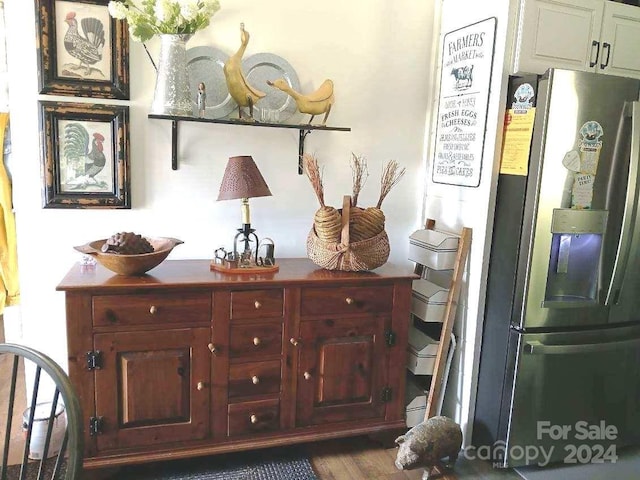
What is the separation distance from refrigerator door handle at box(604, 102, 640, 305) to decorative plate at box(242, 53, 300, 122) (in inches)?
55.6

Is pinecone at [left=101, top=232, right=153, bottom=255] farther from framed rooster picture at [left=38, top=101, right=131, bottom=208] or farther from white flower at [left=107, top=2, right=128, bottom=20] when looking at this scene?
white flower at [left=107, top=2, right=128, bottom=20]

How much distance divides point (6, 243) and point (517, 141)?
2705mm

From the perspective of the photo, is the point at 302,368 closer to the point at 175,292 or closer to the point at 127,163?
the point at 175,292

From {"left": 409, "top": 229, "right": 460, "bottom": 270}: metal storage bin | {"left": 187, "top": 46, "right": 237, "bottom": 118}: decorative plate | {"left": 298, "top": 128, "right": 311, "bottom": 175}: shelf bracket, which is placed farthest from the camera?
{"left": 298, "top": 128, "right": 311, "bottom": 175}: shelf bracket

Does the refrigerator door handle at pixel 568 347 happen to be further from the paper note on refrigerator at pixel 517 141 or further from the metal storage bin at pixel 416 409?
the paper note on refrigerator at pixel 517 141

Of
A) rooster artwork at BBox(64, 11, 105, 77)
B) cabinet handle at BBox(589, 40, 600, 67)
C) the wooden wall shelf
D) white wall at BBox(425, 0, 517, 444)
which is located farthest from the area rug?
cabinet handle at BBox(589, 40, 600, 67)

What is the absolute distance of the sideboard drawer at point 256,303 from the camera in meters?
1.96

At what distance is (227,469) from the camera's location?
2090 mm

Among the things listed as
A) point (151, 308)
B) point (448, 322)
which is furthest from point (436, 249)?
point (151, 308)

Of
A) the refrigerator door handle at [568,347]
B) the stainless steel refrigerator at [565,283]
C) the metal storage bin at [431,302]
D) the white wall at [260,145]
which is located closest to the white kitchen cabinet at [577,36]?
the stainless steel refrigerator at [565,283]

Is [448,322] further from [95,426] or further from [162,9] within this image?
[162,9]

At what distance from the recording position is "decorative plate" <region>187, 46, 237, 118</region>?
217cm

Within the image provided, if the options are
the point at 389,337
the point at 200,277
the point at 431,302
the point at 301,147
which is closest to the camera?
the point at 200,277

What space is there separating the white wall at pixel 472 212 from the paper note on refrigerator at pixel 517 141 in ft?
0.10
